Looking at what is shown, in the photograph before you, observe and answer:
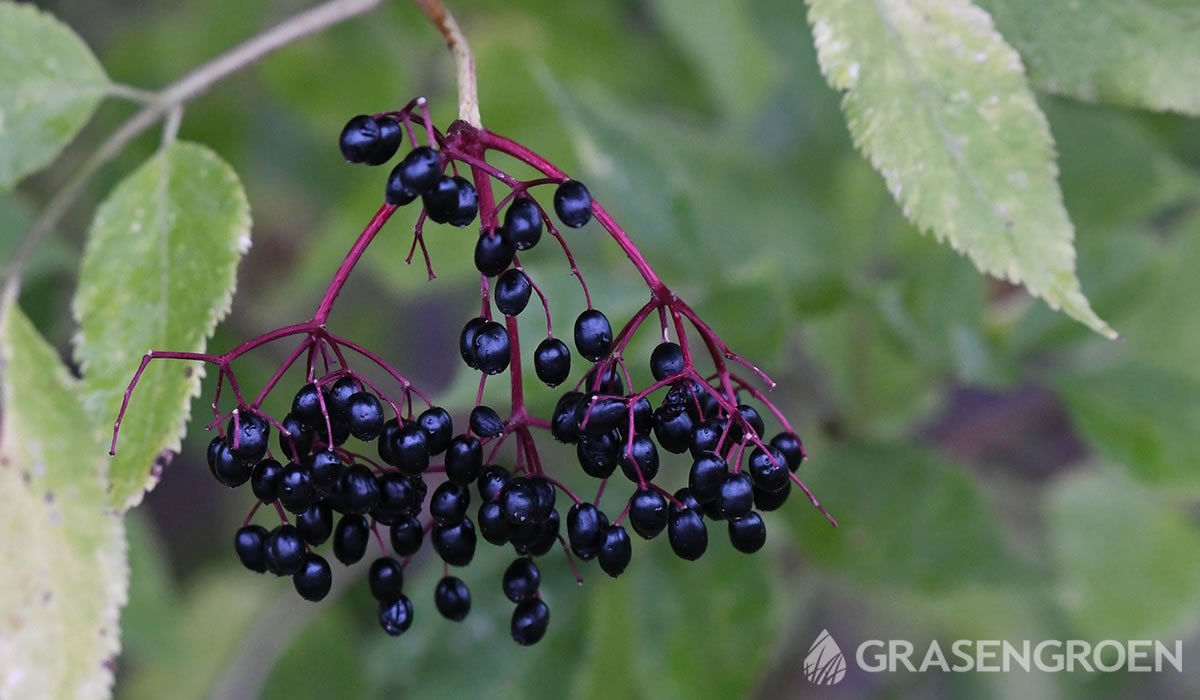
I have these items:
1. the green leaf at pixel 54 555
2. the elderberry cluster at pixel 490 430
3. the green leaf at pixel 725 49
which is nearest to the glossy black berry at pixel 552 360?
the elderberry cluster at pixel 490 430

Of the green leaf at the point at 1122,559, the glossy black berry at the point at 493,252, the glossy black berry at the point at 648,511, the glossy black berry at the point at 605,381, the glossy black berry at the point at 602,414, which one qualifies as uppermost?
the green leaf at the point at 1122,559

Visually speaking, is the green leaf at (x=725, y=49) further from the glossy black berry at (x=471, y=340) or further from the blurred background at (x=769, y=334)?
the glossy black berry at (x=471, y=340)

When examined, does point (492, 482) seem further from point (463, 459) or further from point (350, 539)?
point (350, 539)

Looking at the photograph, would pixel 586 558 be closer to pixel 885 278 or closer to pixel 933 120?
pixel 933 120

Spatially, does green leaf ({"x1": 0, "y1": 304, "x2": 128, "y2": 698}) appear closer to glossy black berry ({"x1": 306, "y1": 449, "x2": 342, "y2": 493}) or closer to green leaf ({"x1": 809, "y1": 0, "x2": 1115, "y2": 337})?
glossy black berry ({"x1": 306, "y1": 449, "x2": 342, "y2": 493})

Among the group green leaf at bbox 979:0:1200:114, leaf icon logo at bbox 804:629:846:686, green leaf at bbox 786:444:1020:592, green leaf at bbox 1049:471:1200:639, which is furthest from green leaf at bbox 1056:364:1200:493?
green leaf at bbox 979:0:1200:114

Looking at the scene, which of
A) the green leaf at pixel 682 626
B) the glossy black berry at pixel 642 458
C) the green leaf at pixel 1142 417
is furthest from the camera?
the green leaf at pixel 1142 417

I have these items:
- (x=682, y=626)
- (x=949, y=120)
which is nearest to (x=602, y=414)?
(x=949, y=120)
